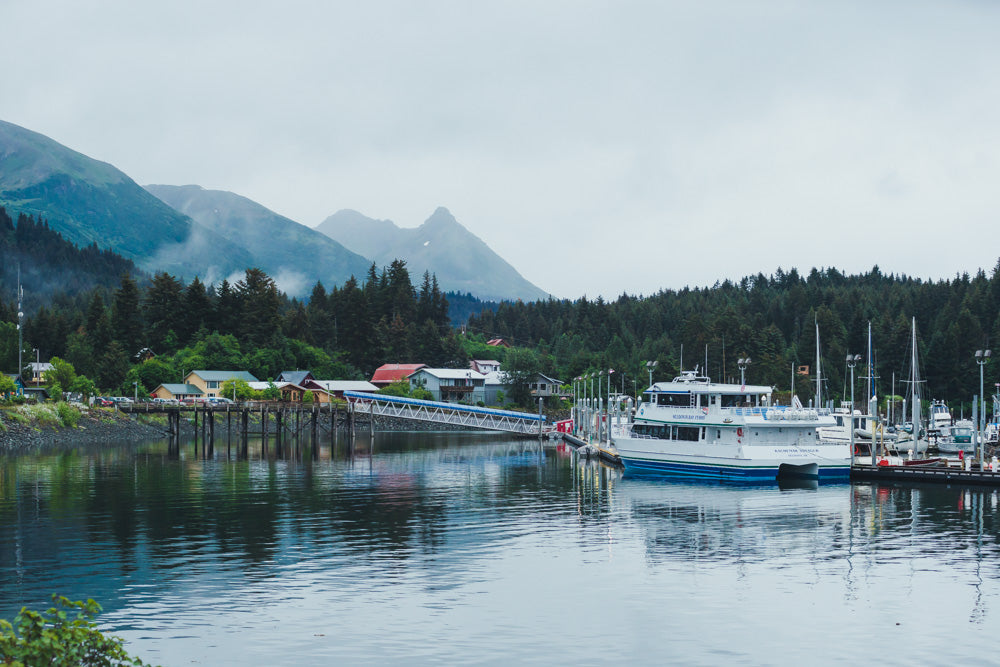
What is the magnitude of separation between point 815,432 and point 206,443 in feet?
222

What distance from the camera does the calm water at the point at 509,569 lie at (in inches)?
1091

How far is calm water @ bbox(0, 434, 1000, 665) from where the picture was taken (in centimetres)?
2772

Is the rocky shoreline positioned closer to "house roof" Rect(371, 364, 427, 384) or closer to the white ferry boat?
"house roof" Rect(371, 364, 427, 384)

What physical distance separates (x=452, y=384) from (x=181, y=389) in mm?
48088

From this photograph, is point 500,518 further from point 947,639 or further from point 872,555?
point 947,639

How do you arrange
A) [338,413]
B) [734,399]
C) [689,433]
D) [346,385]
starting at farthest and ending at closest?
[346,385]
[338,413]
[689,433]
[734,399]

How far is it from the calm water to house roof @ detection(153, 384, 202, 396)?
77.5 metres

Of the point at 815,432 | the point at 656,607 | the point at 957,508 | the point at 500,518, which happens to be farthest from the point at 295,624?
the point at 815,432

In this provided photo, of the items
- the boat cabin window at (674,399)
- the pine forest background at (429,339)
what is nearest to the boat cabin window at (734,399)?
the boat cabin window at (674,399)

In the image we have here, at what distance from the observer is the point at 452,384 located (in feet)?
568

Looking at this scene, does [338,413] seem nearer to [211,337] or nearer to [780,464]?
[211,337]

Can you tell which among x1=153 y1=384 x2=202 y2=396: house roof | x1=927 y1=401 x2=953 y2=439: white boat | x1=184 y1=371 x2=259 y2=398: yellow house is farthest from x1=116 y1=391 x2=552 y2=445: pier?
x1=927 y1=401 x2=953 y2=439: white boat

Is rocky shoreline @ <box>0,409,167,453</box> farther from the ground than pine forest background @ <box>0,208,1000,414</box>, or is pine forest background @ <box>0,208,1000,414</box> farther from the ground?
pine forest background @ <box>0,208,1000,414</box>

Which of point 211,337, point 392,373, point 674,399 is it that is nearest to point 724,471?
point 674,399
